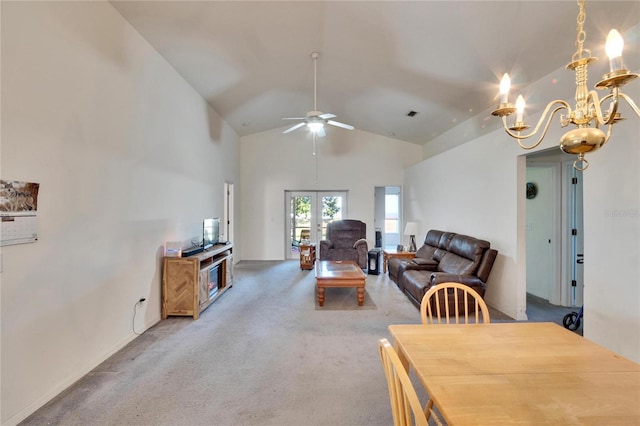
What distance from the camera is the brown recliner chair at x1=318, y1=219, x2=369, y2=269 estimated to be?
6.19 meters

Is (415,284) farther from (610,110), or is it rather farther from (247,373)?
(610,110)

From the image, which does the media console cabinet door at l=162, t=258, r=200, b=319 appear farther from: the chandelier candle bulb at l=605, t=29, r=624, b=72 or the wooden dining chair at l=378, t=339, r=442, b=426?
the chandelier candle bulb at l=605, t=29, r=624, b=72

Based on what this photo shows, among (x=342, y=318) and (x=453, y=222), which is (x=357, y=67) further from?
(x=342, y=318)

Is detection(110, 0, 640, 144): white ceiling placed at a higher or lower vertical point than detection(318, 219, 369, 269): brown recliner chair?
higher

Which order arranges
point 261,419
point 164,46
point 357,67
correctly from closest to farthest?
1. point 261,419
2. point 164,46
3. point 357,67

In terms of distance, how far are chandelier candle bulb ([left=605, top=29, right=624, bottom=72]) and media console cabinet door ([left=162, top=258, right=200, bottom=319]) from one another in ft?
12.2

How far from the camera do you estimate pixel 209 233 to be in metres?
4.45

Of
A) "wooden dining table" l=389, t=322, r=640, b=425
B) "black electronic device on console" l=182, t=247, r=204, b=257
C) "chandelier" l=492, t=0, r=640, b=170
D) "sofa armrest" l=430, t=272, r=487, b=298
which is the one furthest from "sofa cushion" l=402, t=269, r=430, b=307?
"black electronic device on console" l=182, t=247, r=204, b=257

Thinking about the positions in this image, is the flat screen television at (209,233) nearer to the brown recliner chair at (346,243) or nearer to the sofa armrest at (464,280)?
the brown recliner chair at (346,243)

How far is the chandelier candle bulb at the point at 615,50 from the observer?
1.02m

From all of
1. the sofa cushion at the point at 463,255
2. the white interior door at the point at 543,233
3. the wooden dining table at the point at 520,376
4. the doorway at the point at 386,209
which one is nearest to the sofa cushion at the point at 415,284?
the sofa cushion at the point at 463,255

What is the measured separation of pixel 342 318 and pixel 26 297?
9.36ft

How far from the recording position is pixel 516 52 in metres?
3.01

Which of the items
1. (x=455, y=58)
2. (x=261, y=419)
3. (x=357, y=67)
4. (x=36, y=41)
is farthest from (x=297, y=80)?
(x=261, y=419)
